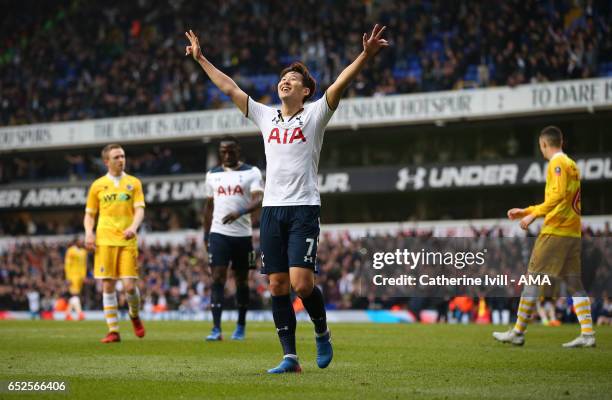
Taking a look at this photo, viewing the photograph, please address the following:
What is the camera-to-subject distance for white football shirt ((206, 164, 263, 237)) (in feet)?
45.1

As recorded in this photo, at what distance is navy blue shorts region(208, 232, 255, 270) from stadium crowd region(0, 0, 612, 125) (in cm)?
1932

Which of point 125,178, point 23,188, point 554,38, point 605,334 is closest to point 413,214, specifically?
point 554,38

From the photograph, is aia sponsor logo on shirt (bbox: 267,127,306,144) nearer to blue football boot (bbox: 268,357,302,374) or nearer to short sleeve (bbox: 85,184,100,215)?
blue football boot (bbox: 268,357,302,374)

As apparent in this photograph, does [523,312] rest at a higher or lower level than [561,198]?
lower

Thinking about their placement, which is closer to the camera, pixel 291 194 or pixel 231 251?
pixel 291 194

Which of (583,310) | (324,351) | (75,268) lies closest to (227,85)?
(324,351)

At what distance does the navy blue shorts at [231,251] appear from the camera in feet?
45.0

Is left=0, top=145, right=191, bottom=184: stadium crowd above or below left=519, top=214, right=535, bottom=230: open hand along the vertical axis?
above

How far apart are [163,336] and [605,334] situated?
20.6 ft

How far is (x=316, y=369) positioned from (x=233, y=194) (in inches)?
212

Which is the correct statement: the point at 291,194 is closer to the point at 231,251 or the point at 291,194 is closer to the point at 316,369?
the point at 316,369

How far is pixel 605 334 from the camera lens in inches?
585

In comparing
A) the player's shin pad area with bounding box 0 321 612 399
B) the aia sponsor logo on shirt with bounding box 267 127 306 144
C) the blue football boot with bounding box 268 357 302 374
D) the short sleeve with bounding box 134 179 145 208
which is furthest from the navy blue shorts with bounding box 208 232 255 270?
the aia sponsor logo on shirt with bounding box 267 127 306 144

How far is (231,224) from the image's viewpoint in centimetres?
1384
